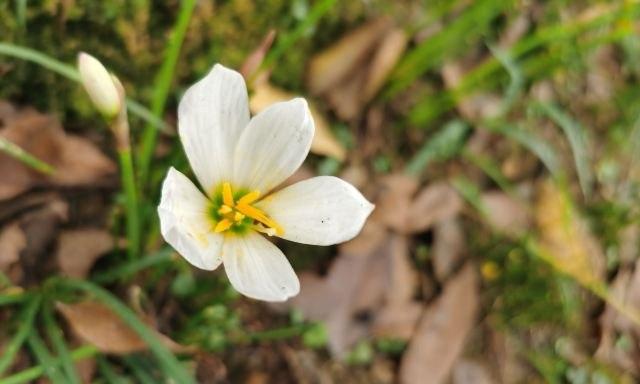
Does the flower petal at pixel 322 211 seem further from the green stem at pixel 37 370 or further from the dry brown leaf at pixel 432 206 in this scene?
the dry brown leaf at pixel 432 206

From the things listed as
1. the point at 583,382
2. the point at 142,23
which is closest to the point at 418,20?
the point at 142,23

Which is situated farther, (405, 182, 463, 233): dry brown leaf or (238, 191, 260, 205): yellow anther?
(405, 182, 463, 233): dry brown leaf

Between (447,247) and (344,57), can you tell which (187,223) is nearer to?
(344,57)

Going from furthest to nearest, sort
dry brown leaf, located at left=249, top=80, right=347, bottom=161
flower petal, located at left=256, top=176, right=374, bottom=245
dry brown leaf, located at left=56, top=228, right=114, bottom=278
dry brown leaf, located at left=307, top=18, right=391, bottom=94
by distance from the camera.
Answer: dry brown leaf, located at left=307, top=18, right=391, bottom=94 → dry brown leaf, located at left=249, top=80, right=347, bottom=161 → dry brown leaf, located at left=56, top=228, right=114, bottom=278 → flower petal, located at left=256, top=176, right=374, bottom=245

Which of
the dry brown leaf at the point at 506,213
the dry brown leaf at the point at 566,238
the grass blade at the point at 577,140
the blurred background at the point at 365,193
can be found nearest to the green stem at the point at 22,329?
the blurred background at the point at 365,193

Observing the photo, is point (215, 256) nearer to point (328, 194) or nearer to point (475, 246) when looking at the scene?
point (328, 194)

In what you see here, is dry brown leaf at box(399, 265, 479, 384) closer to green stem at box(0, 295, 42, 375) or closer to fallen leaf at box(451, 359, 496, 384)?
fallen leaf at box(451, 359, 496, 384)

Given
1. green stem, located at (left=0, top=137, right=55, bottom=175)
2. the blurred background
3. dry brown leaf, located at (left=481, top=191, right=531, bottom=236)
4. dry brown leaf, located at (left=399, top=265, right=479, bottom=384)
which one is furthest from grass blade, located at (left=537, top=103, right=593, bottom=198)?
green stem, located at (left=0, top=137, right=55, bottom=175)

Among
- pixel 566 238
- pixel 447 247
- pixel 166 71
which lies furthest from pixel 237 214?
pixel 566 238
